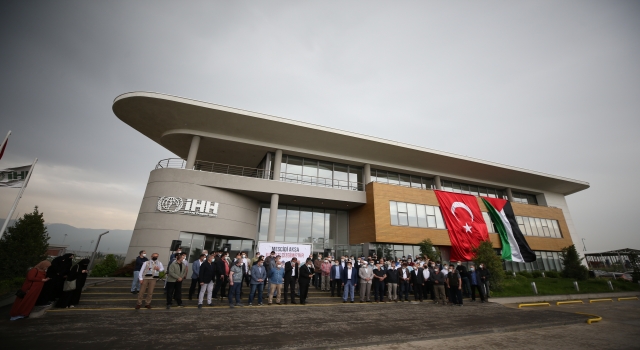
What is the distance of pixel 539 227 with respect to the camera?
2742cm

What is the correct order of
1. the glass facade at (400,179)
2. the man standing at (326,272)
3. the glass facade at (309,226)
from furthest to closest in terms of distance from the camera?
the glass facade at (400,179) < the glass facade at (309,226) < the man standing at (326,272)

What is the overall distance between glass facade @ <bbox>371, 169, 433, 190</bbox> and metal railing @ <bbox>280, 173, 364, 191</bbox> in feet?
7.08

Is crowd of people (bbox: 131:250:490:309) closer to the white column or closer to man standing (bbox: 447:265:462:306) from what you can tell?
man standing (bbox: 447:265:462:306)

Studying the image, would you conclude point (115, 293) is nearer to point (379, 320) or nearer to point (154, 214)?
point (154, 214)

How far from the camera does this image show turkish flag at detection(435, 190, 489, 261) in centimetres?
2180

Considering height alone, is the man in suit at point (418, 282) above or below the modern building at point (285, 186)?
below

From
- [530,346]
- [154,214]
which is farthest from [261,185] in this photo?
[530,346]

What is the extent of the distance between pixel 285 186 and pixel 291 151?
135 inches

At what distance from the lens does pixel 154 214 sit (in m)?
16.7

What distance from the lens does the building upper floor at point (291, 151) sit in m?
18.3

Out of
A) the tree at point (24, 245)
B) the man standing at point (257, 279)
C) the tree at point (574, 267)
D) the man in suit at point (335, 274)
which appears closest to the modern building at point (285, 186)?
the tree at point (574, 267)

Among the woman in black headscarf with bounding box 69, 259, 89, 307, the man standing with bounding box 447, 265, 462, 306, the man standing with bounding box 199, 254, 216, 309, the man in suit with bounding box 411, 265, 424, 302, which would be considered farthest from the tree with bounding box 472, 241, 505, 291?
the woman in black headscarf with bounding box 69, 259, 89, 307

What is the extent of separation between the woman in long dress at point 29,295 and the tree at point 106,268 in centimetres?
1042

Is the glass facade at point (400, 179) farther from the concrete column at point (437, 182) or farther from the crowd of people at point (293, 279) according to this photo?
the crowd of people at point (293, 279)
